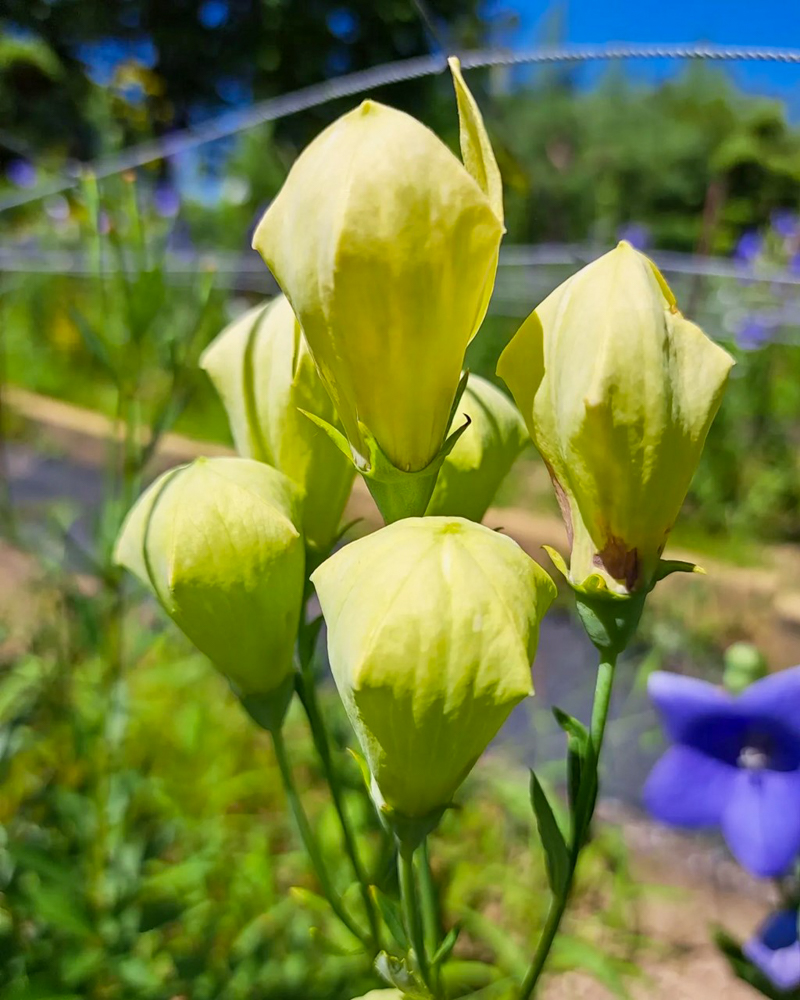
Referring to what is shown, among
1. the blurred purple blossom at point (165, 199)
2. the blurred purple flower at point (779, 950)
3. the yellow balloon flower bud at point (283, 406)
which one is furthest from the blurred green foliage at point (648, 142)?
the yellow balloon flower bud at point (283, 406)

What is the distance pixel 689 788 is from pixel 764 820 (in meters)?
0.04

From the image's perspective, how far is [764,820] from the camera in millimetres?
479

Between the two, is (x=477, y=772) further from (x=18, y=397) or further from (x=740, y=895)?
(x=18, y=397)

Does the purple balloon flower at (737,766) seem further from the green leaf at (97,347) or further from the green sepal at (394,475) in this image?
the green leaf at (97,347)

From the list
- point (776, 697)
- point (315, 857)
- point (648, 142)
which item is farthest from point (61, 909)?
point (648, 142)

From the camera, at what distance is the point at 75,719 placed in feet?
2.63

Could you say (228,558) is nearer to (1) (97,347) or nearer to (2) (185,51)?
(1) (97,347)

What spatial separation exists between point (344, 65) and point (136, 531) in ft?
12.1

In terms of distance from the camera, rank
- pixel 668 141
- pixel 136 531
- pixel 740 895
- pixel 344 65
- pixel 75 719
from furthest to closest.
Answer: pixel 668 141, pixel 344 65, pixel 740 895, pixel 75 719, pixel 136 531

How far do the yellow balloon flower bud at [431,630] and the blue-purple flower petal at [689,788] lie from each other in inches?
9.6

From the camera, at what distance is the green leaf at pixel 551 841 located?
337mm

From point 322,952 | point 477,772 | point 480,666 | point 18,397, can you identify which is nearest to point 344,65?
point 18,397

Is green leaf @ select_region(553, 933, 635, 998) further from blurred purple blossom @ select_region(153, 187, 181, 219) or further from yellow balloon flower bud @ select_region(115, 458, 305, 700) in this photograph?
blurred purple blossom @ select_region(153, 187, 181, 219)

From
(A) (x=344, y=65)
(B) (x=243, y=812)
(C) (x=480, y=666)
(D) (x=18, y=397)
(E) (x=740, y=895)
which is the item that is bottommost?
(E) (x=740, y=895)
